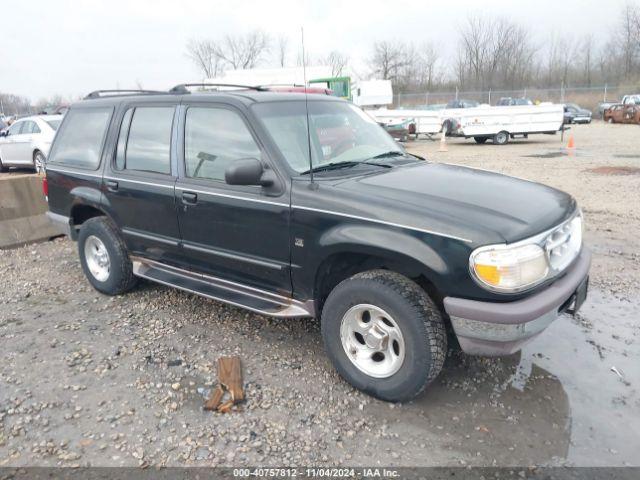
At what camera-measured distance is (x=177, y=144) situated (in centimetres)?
404

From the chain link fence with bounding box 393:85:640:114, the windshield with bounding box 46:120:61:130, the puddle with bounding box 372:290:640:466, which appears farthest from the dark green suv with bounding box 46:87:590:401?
the chain link fence with bounding box 393:85:640:114

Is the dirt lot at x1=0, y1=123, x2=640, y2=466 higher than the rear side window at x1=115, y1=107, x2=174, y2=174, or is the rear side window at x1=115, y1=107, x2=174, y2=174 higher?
the rear side window at x1=115, y1=107, x2=174, y2=174

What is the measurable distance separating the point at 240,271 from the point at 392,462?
5.85 feet

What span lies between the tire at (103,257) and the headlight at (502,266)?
3.37 meters

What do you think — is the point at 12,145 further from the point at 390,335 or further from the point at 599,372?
the point at 599,372

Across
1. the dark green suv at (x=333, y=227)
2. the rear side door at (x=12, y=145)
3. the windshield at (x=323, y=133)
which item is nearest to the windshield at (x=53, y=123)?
the rear side door at (x=12, y=145)

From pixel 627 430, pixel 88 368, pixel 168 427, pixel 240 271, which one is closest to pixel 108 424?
pixel 168 427

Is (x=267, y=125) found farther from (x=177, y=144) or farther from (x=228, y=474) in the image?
(x=228, y=474)

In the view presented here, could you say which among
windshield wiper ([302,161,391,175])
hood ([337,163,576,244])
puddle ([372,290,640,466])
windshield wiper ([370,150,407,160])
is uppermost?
windshield wiper ([370,150,407,160])

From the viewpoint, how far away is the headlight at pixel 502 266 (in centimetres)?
270

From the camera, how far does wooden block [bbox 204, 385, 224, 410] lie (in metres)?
3.16

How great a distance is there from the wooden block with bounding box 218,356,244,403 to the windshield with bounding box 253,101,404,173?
1474mm

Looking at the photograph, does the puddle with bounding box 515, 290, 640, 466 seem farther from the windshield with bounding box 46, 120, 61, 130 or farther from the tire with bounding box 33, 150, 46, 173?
the tire with bounding box 33, 150, 46, 173

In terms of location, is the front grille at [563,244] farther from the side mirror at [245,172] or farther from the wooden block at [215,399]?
the wooden block at [215,399]
